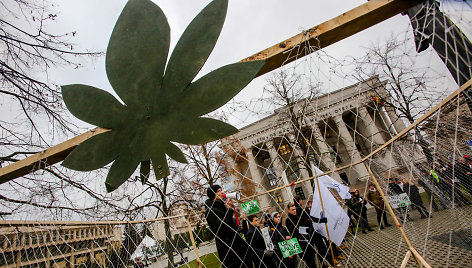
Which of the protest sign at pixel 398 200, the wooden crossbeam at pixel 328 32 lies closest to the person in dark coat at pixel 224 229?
the wooden crossbeam at pixel 328 32

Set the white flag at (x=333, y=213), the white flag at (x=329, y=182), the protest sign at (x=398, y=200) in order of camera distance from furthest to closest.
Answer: the protest sign at (x=398, y=200), the white flag at (x=329, y=182), the white flag at (x=333, y=213)

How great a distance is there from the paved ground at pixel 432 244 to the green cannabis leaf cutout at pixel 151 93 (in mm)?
2327

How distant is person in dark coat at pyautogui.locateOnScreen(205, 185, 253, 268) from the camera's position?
2.91 meters

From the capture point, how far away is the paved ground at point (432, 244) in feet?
11.0

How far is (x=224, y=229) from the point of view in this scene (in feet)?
9.89

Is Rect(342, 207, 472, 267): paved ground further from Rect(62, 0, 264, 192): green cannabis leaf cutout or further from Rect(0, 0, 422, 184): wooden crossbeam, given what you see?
Rect(62, 0, 264, 192): green cannabis leaf cutout

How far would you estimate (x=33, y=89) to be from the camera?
3.82 meters

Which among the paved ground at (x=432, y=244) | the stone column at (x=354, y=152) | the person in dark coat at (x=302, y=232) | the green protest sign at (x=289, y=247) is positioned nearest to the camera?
the paved ground at (x=432, y=244)

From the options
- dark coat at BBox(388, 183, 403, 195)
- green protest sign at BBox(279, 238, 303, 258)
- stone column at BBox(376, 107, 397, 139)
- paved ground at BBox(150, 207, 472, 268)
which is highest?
stone column at BBox(376, 107, 397, 139)

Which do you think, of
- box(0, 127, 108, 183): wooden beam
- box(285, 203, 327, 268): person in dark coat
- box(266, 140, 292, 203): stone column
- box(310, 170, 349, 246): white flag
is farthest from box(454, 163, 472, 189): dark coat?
box(0, 127, 108, 183): wooden beam

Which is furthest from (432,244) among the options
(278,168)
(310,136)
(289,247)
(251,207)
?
(278,168)

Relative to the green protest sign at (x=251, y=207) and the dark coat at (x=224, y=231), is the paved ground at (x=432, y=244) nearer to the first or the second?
the dark coat at (x=224, y=231)

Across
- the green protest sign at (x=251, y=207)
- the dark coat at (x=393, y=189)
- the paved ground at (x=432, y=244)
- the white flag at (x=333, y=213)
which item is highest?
the green protest sign at (x=251, y=207)

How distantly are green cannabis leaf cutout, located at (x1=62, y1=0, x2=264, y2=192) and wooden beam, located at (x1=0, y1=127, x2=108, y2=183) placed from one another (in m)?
0.36
